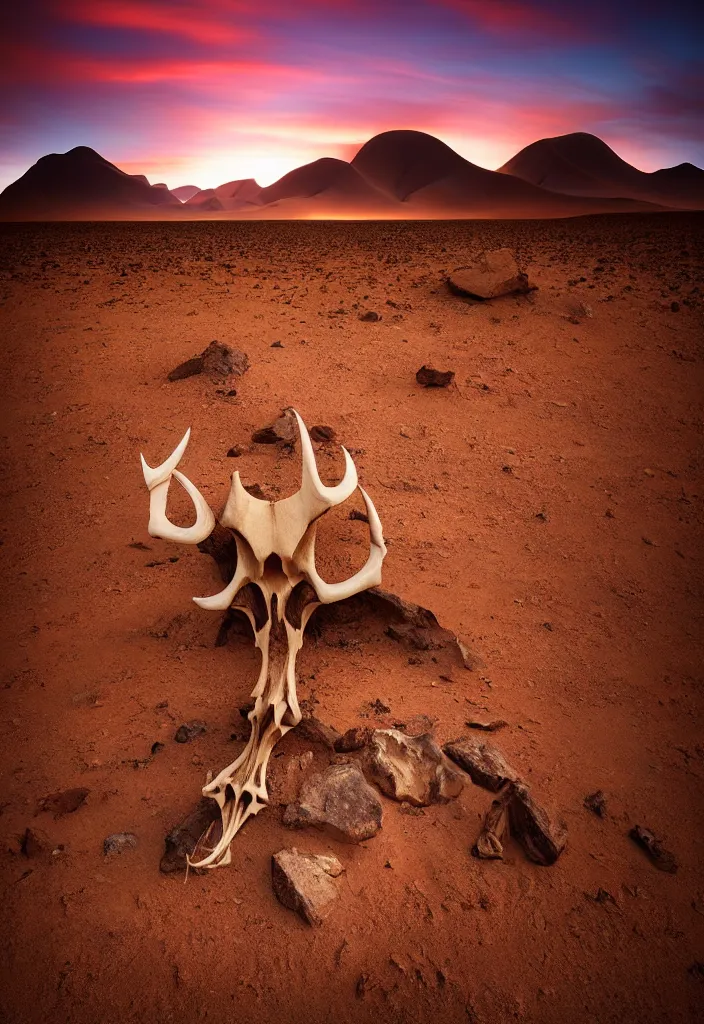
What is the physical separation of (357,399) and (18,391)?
4.56m

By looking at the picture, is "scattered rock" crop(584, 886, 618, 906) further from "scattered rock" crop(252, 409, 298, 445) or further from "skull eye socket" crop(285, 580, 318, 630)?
"scattered rock" crop(252, 409, 298, 445)

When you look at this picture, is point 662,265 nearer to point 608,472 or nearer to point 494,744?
point 608,472

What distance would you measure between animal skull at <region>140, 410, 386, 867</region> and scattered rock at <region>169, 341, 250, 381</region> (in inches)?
188

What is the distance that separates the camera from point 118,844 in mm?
3023

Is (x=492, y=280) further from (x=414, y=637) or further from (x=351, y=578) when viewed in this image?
(x=351, y=578)

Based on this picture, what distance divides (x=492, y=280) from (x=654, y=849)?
31.5ft

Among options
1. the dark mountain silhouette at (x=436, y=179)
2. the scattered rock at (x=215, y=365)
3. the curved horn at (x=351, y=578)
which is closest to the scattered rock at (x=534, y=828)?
the curved horn at (x=351, y=578)

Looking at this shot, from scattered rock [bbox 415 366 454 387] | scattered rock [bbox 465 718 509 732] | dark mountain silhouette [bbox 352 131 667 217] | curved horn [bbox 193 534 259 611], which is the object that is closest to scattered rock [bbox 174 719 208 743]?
curved horn [bbox 193 534 259 611]

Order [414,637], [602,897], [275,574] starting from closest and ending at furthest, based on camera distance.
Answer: [602,897] → [275,574] → [414,637]

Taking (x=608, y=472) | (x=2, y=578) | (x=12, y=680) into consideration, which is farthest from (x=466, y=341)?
(x=12, y=680)

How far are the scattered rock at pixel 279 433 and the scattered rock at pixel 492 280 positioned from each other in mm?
5498

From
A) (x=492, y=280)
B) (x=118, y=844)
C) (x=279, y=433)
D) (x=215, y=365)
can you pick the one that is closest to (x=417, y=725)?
(x=118, y=844)

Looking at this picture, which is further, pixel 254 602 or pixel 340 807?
pixel 254 602

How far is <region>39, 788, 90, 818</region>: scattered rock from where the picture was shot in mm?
3193
